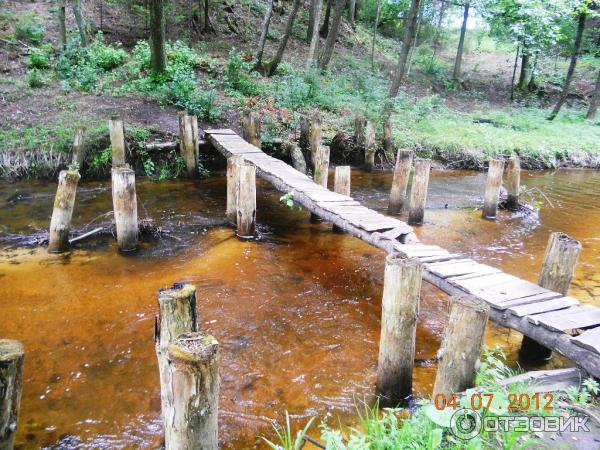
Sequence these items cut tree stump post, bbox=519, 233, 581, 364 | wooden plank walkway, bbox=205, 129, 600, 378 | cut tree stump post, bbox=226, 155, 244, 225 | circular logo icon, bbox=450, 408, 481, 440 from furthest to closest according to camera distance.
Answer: cut tree stump post, bbox=226, 155, 244, 225, cut tree stump post, bbox=519, 233, 581, 364, wooden plank walkway, bbox=205, 129, 600, 378, circular logo icon, bbox=450, 408, 481, 440

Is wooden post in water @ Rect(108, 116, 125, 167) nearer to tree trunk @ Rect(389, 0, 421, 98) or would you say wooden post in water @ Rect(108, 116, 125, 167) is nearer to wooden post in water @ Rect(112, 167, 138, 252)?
wooden post in water @ Rect(112, 167, 138, 252)

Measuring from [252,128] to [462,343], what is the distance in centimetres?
944

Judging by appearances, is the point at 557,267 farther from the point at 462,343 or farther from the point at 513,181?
the point at 513,181

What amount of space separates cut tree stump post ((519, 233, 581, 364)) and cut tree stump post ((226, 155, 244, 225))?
5021mm

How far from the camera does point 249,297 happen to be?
595cm

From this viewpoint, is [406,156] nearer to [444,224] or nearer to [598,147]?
[444,224]

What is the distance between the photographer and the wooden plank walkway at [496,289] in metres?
3.71

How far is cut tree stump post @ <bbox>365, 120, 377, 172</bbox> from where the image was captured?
12570 mm

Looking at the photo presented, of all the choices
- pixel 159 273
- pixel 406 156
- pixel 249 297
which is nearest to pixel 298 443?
pixel 249 297

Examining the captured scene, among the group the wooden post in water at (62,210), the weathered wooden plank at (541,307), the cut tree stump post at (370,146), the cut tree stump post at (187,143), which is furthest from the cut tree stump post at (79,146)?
the weathered wooden plank at (541,307)

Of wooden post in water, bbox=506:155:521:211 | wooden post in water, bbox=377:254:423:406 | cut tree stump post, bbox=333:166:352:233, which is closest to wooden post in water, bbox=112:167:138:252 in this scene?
cut tree stump post, bbox=333:166:352:233

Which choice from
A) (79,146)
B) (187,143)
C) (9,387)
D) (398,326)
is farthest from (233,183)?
(9,387)

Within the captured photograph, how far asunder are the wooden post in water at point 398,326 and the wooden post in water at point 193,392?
74.5 inches

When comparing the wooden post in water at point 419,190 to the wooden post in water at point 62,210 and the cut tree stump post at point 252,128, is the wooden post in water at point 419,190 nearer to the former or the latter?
the cut tree stump post at point 252,128
